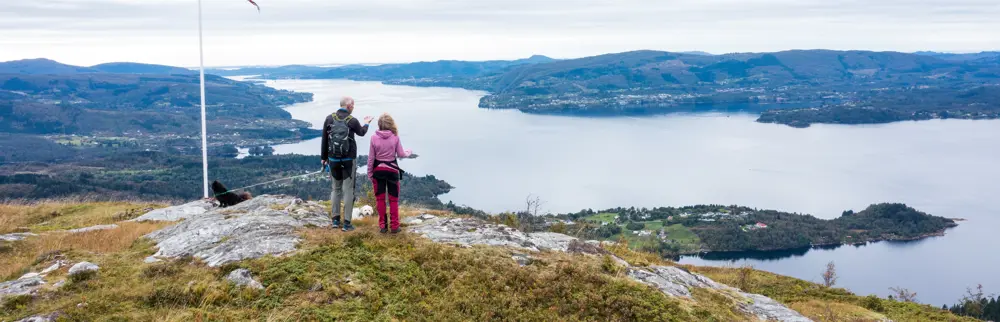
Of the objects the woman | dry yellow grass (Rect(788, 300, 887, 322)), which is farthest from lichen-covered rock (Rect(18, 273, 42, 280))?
dry yellow grass (Rect(788, 300, 887, 322))

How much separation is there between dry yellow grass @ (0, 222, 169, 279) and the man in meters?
2.99

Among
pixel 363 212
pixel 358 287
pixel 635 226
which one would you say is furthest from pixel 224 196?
pixel 635 226

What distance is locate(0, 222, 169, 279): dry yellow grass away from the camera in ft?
21.8

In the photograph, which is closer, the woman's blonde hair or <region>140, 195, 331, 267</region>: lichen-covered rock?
<region>140, 195, 331, 267</region>: lichen-covered rock

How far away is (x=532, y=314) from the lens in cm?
555

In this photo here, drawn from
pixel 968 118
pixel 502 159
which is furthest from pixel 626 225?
pixel 968 118

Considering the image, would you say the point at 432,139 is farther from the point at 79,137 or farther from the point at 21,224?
the point at 21,224

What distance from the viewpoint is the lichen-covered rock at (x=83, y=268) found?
585cm

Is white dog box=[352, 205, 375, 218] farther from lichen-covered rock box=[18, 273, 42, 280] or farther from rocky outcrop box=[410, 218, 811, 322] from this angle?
lichen-covered rock box=[18, 273, 42, 280]

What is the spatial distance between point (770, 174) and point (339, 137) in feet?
355

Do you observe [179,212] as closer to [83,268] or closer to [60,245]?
[60,245]

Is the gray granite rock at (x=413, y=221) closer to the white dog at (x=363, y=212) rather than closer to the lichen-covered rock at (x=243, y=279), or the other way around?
the white dog at (x=363, y=212)

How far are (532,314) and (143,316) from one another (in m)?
3.66

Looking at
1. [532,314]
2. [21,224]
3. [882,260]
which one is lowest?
[882,260]
